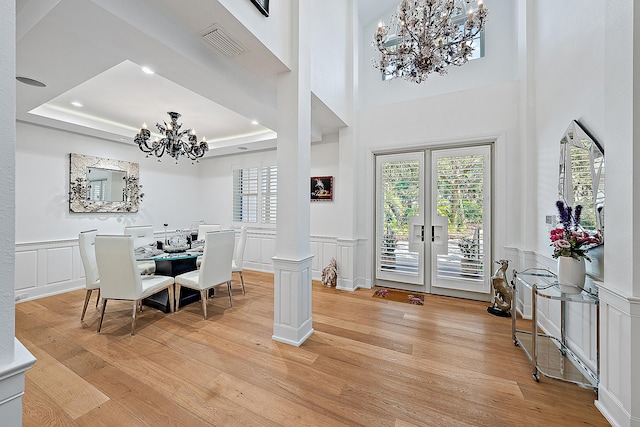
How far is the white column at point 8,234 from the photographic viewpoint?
29.0 inches

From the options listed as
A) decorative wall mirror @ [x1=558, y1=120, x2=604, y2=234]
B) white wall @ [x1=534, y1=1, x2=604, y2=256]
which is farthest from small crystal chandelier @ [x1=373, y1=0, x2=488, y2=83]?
decorative wall mirror @ [x1=558, y1=120, x2=604, y2=234]

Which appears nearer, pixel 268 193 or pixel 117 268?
pixel 117 268

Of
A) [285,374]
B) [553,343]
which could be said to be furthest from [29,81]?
[553,343]

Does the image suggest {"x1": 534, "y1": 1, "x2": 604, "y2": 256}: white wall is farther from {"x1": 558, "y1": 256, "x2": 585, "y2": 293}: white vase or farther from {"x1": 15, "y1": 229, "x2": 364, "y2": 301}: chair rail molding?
{"x1": 15, "y1": 229, "x2": 364, "y2": 301}: chair rail molding

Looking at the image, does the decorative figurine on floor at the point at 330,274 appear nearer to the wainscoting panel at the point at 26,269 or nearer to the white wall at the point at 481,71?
the white wall at the point at 481,71

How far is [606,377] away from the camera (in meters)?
1.58

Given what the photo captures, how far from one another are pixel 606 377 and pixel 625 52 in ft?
6.53

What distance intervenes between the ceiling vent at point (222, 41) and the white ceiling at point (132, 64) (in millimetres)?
46

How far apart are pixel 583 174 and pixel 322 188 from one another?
3.42 metres

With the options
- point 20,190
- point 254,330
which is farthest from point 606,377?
point 20,190

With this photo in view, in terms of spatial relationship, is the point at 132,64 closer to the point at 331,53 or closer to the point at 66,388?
the point at 331,53

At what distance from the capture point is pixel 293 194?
242cm

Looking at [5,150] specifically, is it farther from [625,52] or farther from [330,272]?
[330,272]

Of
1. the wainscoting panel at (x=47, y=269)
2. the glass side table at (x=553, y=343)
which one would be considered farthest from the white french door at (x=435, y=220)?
the wainscoting panel at (x=47, y=269)
